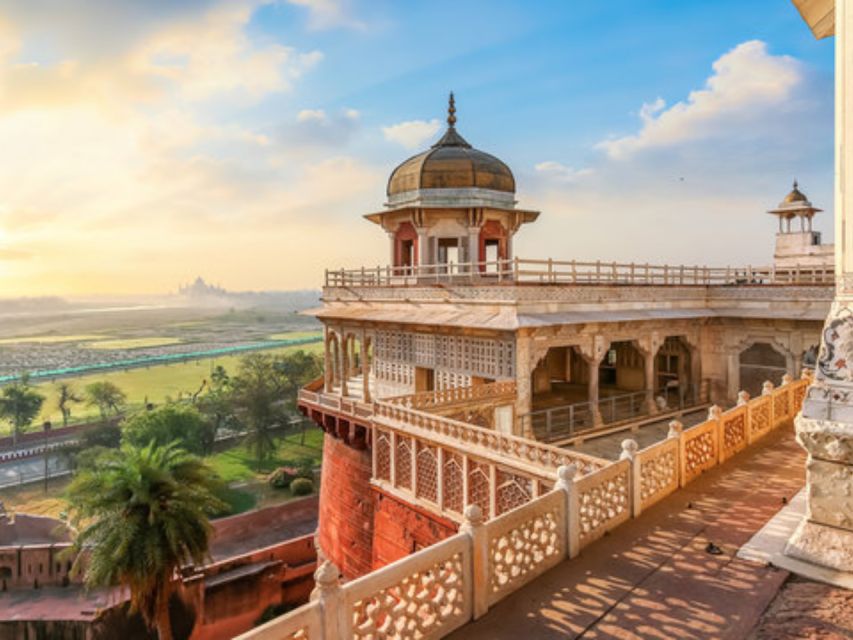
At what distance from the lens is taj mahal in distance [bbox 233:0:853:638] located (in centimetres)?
478

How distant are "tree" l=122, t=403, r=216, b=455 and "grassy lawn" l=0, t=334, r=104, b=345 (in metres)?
118

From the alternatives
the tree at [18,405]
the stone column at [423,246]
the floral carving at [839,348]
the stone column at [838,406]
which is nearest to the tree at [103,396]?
the tree at [18,405]

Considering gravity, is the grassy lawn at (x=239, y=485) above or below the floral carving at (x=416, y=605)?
below

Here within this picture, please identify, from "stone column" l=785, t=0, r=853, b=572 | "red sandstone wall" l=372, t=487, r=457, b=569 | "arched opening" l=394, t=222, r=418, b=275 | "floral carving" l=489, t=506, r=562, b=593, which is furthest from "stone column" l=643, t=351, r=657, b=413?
"floral carving" l=489, t=506, r=562, b=593

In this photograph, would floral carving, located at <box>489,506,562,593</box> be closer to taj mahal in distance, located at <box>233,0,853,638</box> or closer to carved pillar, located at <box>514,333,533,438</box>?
taj mahal in distance, located at <box>233,0,853,638</box>

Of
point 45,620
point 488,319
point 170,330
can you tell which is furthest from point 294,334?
point 488,319

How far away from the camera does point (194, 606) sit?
22.1 meters

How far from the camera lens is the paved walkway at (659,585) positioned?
445cm

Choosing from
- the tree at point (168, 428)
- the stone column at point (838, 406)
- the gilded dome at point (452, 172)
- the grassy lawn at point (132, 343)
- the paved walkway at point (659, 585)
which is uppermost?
the gilded dome at point (452, 172)

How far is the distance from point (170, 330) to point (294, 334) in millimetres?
36948

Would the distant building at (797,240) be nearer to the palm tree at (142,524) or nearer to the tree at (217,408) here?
the palm tree at (142,524)

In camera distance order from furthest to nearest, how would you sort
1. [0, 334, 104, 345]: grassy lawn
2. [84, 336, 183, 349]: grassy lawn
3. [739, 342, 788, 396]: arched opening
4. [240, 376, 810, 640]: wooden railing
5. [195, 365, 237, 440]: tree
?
[0, 334, 104, 345]: grassy lawn → [84, 336, 183, 349]: grassy lawn → [195, 365, 237, 440]: tree → [739, 342, 788, 396]: arched opening → [240, 376, 810, 640]: wooden railing

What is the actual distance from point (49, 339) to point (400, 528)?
16652 centimetres

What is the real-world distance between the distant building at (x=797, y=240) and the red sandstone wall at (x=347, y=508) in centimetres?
2698
